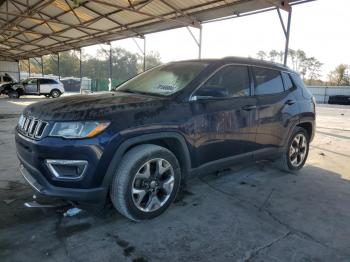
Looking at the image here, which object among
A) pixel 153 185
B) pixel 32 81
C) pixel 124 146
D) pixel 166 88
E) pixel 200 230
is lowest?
pixel 200 230

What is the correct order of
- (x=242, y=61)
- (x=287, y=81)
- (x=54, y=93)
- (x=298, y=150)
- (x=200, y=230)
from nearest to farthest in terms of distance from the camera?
(x=200, y=230) < (x=242, y=61) < (x=287, y=81) < (x=298, y=150) < (x=54, y=93)

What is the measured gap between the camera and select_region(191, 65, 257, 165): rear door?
3389 millimetres

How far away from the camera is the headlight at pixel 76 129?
266cm

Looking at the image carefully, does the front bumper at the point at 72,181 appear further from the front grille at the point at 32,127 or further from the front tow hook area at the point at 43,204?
the front tow hook area at the point at 43,204

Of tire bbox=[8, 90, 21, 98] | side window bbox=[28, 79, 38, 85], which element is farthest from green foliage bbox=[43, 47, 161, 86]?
tire bbox=[8, 90, 21, 98]

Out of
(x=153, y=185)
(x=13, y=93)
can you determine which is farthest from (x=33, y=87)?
(x=153, y=185)

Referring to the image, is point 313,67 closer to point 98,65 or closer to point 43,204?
point 98,65

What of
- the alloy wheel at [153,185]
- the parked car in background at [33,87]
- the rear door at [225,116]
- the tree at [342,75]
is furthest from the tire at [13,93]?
the tree at [342,75]

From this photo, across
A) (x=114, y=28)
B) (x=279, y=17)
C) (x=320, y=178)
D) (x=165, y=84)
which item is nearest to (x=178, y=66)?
(x=165, y=84)

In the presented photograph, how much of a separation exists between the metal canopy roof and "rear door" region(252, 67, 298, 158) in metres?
5.95

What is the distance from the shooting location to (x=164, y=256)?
255 centimetres

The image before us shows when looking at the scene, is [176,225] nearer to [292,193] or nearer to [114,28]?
[292,193]

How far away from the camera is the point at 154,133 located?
2994 mm

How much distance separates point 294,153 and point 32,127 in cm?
400
